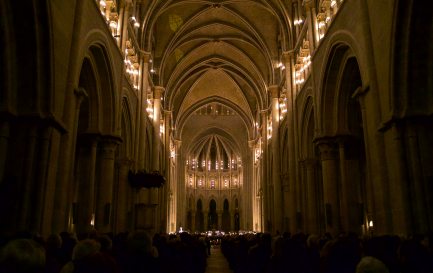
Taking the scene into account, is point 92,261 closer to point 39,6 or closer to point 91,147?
point 39,6

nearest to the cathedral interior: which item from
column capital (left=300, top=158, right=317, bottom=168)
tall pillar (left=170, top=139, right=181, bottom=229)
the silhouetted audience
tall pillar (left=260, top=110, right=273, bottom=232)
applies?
column capital (left=300, top=158, right=317, bottom=168)

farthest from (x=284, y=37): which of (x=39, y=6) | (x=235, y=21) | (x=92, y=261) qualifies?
(x=92, y=261)

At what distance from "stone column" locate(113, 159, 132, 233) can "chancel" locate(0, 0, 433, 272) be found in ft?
Result: 0.20

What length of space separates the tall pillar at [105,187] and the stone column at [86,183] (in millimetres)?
753

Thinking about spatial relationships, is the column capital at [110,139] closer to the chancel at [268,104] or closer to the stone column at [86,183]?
the chancel at [268,104]

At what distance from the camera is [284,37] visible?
2636 centimetres

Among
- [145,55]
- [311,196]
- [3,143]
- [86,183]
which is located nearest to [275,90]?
[145,55]

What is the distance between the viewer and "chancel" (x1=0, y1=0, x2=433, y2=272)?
1021 centimetres

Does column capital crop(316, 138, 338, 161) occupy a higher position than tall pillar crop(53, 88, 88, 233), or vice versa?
column capital crop(316, 138, 338, 161)

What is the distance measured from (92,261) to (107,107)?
14.7m

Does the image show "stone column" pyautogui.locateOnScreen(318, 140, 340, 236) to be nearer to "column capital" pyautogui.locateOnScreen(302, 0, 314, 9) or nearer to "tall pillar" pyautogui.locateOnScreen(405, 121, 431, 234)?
"tall pillar" pyautogui.locateOnScreen(405, 121, 431, 234)

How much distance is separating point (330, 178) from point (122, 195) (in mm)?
9922

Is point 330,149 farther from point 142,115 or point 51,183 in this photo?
point 51,183

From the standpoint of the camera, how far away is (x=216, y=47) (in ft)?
121
